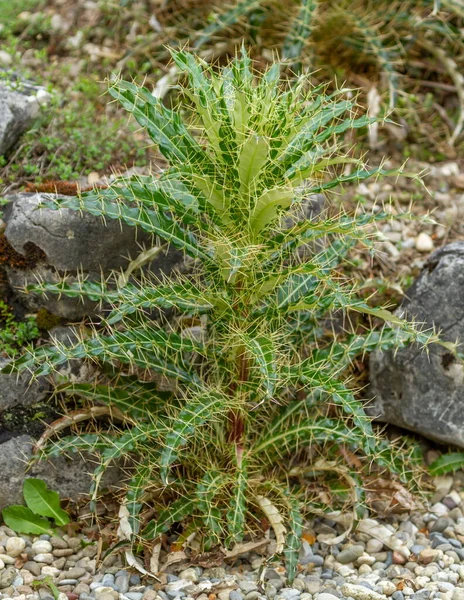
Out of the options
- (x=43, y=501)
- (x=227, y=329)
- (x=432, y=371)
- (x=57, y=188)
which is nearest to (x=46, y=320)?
(x=57, y=188)

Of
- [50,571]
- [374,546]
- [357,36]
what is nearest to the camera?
[50,571]

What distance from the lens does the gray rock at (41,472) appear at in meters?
3.18

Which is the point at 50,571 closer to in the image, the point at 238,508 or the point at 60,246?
the point at 238,508

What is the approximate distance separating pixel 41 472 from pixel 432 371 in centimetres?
161

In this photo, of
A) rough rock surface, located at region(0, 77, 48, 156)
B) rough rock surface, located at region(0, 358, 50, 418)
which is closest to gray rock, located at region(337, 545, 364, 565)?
rough rock surface, located at region(0, 358, 50, 418)

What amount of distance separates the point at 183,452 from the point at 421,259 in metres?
1.58

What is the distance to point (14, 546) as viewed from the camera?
3062mm

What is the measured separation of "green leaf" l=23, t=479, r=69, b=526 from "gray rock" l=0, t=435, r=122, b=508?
47 millimetres

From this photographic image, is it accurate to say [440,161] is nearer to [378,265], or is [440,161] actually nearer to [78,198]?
[378,265]

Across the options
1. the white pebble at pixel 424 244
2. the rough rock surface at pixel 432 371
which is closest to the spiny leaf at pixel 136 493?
the rough rock surface at pixel 432 371

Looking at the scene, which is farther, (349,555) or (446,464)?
(446,464)

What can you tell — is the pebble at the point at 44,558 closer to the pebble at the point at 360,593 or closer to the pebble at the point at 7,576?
the pebble at the point at 7,576

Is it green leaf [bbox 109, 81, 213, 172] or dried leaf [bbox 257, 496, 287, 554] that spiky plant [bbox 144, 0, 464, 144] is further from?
dried leaf [bbox 257, 496, 287, 554]

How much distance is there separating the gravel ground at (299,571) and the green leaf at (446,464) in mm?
214
